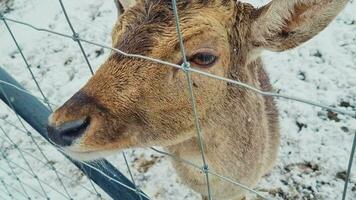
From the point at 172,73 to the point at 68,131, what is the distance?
0.56 m

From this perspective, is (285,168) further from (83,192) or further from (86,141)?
(86,141)

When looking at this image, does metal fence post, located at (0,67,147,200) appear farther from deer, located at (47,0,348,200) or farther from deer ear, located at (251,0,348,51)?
deer ear, located at (251,0,348,51)

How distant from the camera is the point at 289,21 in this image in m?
2.13

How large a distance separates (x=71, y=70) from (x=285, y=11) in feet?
13.9

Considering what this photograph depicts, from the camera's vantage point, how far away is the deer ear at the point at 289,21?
1.97m

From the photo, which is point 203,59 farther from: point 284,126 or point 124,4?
point 284,126

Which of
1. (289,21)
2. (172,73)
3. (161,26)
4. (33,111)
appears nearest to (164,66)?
(172,73)

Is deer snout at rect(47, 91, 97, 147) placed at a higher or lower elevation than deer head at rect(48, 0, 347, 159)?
lower

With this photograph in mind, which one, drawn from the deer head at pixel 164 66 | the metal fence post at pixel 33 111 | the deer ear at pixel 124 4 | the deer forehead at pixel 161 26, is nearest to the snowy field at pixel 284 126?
the metal fence post at pixel 33 111

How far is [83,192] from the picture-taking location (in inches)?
177

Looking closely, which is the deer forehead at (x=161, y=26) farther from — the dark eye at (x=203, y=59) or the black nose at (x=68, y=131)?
the black nose at (x=68, y=131)

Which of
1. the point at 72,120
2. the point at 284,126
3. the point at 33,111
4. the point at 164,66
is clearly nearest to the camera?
the point at 72,120

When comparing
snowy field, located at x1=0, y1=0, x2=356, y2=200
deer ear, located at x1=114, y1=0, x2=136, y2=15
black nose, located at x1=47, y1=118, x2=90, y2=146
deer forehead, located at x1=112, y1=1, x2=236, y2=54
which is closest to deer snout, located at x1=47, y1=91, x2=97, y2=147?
black nose, located at x1=47, y1=118, x2=90, y2=146

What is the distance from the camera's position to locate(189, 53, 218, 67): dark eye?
2090mm
